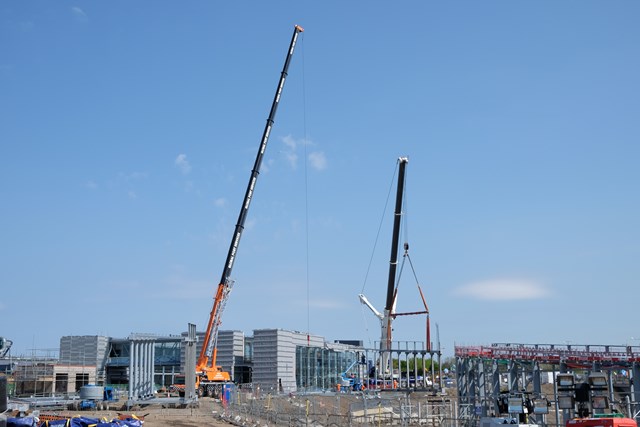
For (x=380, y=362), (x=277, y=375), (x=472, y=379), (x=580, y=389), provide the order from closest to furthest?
(x=580, y=389)
(x=472, y=379)
(x=380, y=362)
(x=277, y=375)

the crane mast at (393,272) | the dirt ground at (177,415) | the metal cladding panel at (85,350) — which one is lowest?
the dirt ground at (177,415)

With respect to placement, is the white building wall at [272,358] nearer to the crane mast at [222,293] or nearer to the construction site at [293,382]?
the construction site at [293,382]

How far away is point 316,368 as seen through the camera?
87.9 m

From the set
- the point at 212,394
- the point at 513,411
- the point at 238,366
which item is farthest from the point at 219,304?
the point at 513,411

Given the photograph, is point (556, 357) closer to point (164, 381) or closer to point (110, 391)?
point (110, 391)

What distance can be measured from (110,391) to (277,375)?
25160mm

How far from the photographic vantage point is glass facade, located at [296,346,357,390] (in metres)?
86.4

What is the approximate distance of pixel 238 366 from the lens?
88.1 metres

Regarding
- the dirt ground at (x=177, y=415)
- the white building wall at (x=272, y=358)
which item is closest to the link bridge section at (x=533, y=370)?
the dirt ground at (x=177, y=415)

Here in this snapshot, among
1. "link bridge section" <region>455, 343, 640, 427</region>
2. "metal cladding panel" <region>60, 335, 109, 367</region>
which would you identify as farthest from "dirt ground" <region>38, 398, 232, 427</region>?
"metal cladding panel" <region>60, 335, 109, 367</region>

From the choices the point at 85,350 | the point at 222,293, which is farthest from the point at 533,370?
the point at 85,350

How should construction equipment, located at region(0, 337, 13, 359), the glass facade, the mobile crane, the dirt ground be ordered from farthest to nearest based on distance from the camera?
1. the glass facade
2. the mobile crane
3. the dirt ground
4. construction equipment, located at region(0, 337, 13, 359)

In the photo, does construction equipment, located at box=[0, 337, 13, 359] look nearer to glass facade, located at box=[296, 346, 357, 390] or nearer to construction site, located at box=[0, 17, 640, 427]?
construction site, located at box=[0, 17, 640, 427]

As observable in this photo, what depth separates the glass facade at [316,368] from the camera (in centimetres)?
8644
